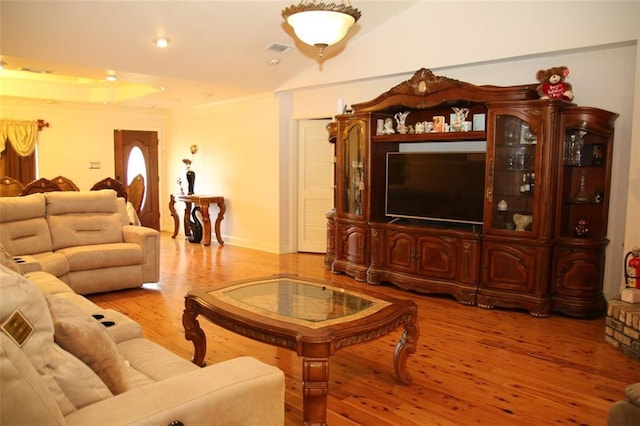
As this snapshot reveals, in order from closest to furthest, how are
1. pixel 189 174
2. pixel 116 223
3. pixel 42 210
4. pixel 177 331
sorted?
pixel 177 331 < pixel 42 210 < pixel 116 223 < pixel 189 174

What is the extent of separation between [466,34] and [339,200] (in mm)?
2359

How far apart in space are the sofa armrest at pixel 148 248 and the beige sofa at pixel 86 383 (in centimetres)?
352

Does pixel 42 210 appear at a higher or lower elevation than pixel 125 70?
lower

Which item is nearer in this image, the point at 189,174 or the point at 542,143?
the point at 542,143

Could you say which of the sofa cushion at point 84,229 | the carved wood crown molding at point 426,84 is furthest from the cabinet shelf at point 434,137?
the sofa cushion at point 84,229

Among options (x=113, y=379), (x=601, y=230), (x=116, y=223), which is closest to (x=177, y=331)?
(x=116, y=223)

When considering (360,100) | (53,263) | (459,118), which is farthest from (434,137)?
(53,263)

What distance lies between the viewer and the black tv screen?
5.03 m

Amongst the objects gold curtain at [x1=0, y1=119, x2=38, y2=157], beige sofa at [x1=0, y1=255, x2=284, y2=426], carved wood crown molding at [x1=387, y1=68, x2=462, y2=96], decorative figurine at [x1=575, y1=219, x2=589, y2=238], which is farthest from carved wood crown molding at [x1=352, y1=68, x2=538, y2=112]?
gold curtain at [x1=0, y1=119, x2=38, y2=157]

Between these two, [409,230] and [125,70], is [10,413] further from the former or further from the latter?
[125,70]

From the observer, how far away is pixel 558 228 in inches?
179

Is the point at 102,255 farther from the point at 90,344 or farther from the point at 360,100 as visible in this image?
the point at 360,100

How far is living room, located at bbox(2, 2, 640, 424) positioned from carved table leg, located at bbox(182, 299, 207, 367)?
3.27 metres

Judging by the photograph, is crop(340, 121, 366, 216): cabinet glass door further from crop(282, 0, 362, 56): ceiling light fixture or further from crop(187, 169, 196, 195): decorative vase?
crop(187, 169, 196, 195): decorative vase
